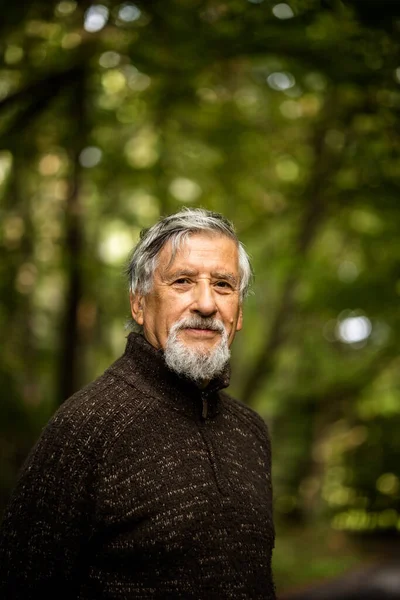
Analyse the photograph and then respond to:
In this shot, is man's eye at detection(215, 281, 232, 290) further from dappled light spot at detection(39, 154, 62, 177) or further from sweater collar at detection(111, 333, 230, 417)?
dappled light spot at detection(39, 154, 62, 177)

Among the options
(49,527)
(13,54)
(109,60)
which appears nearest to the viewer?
(49,527)

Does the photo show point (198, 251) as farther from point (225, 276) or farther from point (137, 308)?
point (137, 308)

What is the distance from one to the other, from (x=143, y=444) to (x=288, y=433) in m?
9.16

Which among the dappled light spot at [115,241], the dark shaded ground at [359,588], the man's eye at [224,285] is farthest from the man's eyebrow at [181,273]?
the dark shaded ground at [359,588]

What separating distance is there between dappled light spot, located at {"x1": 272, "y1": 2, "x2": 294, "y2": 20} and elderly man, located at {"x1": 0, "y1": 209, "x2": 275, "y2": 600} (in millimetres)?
1760

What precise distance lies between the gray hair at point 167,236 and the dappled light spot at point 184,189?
471 centimetres

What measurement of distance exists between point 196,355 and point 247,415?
50cm

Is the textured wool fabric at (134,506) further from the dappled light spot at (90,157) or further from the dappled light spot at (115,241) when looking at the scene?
the dappled light spot at (115,241)

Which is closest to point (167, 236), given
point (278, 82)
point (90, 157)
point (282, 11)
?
point (282, 11)

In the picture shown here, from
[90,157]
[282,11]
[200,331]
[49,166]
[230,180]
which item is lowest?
[200,331]

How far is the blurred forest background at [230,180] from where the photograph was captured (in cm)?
381

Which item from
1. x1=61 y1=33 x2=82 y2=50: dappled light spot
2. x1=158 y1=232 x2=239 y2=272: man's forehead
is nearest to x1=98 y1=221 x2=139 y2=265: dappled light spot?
x1=61 y1=33 x2=82 y2=50: dappled light spot

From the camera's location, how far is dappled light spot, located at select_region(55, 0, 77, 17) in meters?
4.08

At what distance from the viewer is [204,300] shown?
2.15 m
